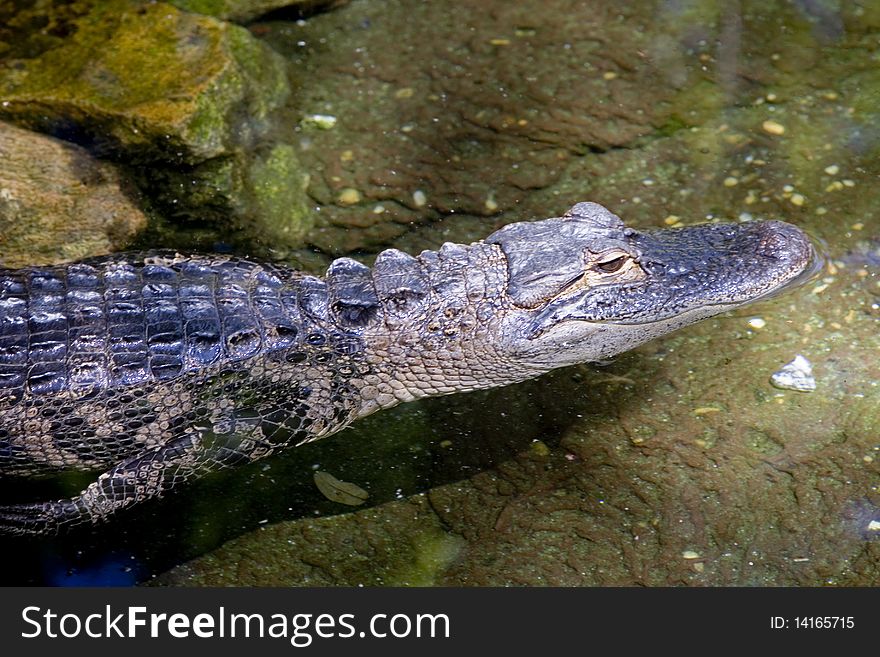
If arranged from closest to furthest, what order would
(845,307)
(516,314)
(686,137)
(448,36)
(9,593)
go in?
(9,593), (516,314), (845,307), (686,137), (448,36)

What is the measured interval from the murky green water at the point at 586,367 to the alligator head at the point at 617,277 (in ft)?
0.86

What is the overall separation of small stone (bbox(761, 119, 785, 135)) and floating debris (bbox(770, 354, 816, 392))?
1.43m

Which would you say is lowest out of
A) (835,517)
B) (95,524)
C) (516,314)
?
(95,524)

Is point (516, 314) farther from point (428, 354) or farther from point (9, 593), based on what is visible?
point (9, 593)

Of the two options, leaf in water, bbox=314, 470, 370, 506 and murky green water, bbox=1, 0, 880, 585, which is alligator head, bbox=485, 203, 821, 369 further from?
leaf in water, bbox=314, 470, 370, 506

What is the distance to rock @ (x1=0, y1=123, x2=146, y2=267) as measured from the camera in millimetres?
4500

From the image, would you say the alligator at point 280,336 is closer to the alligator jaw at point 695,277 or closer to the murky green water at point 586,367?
the alligator jaw at point 695,277

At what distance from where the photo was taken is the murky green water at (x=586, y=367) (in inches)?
143

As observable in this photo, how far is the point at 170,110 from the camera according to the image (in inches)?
189

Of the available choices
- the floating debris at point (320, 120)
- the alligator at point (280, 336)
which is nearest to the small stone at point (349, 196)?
the floating debris at point (320, 120)

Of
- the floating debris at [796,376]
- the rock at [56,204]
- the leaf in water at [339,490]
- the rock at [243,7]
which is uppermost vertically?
the rock at [243,7]

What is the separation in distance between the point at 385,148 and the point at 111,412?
213 centimetres

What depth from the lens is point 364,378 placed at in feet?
13.0

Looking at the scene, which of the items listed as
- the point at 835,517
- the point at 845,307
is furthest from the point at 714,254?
the point at 835,517
